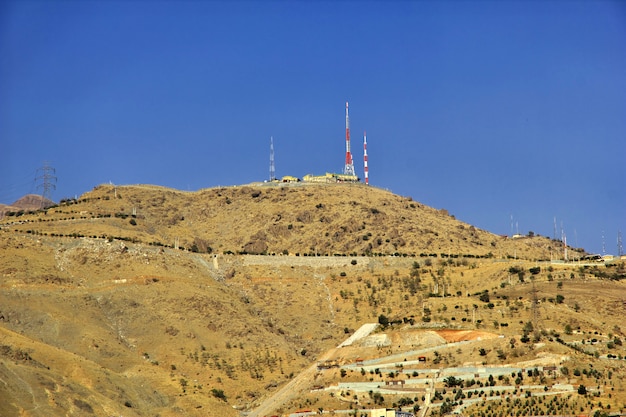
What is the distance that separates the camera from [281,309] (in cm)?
14938

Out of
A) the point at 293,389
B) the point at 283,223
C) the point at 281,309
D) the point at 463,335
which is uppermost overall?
the point at 283,223

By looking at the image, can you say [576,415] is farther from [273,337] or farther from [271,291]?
[271,291]

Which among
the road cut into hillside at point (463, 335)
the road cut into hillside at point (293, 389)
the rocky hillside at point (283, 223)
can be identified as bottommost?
the road cut into hillside at point (293, 389)

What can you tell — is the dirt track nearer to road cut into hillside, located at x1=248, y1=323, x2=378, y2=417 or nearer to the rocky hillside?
road cut into hillside, located at x1=248, y1=323, x2=378, y2=417

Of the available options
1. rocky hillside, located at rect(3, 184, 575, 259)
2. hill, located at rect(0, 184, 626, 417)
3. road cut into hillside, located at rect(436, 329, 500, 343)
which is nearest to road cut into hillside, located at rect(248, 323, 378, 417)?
hill, located at rect(0, 184, 626, 417)

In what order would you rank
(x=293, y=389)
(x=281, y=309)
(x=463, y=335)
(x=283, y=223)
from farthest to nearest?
(x=283, y=223) < (x=281, y=309) < (x=463, y=335) < (x=293, y=389)

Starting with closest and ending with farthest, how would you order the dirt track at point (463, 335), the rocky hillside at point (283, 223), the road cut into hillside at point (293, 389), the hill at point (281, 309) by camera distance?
the hill at point (281, 309), the road cut into hillside at point (293, 389), the dirt track at point (463, 335), the rocky hillside at point (283, 223)

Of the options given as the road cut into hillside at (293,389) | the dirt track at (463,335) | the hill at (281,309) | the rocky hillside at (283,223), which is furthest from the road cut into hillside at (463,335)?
the rocky hillside at (283,223)

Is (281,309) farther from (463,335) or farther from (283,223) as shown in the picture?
(283,223)

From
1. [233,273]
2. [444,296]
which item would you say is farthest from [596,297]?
[233,273]

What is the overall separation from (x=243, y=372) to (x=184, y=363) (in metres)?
5.38

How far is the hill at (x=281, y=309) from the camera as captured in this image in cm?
11388

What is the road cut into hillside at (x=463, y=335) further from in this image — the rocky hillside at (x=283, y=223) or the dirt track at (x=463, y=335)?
the rocky hillside at (x=283, y=223)

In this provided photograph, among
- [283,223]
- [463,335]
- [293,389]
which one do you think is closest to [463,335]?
[463,335]
